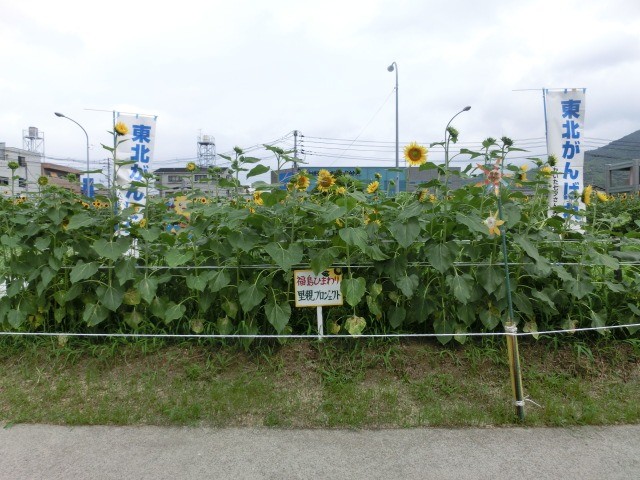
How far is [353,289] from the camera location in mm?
3369

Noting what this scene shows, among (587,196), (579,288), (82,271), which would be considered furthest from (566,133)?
(82,271)

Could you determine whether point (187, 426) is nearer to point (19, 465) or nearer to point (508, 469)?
point (19, 465)

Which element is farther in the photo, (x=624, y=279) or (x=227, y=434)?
(x=624, y=279)

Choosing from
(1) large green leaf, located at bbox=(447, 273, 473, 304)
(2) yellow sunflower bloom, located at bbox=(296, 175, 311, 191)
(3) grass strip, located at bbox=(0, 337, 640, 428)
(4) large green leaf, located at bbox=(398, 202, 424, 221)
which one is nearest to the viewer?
(3) grass strip, located at bbox=(0, 337, 640, 428)

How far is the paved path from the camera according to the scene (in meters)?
2.47

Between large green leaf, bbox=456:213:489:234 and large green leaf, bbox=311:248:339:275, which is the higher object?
large green leaf, bbox=456:213:489:234

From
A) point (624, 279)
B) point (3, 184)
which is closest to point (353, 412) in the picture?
point (624, 279)

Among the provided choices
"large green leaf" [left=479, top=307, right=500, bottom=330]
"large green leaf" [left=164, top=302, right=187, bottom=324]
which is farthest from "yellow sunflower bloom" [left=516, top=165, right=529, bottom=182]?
"large green leaf" [left=164, top=302, right=187, bottom=324]

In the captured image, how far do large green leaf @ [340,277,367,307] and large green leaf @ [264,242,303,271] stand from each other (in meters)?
0.39

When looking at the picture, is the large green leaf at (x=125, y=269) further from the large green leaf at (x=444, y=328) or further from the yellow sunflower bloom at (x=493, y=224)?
the yellow sunflower bloom at (x=493, y=224)

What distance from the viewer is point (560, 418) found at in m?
2.95

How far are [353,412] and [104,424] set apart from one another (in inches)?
63.7

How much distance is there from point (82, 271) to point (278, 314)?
1.54 m

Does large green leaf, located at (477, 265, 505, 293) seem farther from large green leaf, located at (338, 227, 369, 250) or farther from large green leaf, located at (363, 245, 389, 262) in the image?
large green leaf, located at (338, 227, 369, 250)
